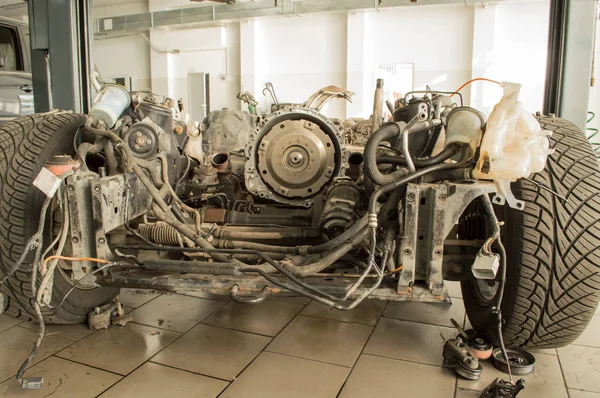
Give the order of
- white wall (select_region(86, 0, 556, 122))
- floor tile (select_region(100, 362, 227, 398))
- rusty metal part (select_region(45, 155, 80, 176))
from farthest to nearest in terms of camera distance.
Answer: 1. white wall (select_region(86, 0, 556, 122))
2. rusty metal part (select_region(45, 155, 80, 176))
3. floor tile (select_region(100, 362, 227, 398))

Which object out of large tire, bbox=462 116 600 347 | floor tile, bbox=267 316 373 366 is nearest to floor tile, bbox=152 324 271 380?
floor tile, bbox=267 316 373 366

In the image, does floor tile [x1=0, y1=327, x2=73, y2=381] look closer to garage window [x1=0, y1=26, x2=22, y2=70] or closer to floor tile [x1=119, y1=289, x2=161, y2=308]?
floor tile [x1=119, y1=289, x2=161, y2=308]

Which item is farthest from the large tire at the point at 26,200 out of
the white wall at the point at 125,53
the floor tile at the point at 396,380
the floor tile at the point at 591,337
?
the white wall at the point at 125,53

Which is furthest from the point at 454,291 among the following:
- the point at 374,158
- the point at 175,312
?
the point at 175,312

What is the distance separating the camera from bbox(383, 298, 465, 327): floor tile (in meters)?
3.04

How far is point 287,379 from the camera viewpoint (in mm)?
2254

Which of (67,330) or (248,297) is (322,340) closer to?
(248,297)

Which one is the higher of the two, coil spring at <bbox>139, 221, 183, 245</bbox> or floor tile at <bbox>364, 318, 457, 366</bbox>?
coil spring at <bbox>139, 221, 183, 245</bbox>

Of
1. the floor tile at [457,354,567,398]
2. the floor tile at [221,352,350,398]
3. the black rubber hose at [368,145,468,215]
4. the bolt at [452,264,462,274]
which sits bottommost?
the floor tile at [457,354,567,398]

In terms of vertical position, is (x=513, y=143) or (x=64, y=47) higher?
(x=64, y=47)

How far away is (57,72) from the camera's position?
14.0 feet

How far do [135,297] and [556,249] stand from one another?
2.67m

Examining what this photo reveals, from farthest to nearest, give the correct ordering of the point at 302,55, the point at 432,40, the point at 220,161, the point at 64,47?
1. the point at 302,55
2. the point at 432,40
3. the point at 64,47
4. the point at 220,161

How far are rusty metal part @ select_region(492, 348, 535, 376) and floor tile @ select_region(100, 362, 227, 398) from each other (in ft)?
4.42
